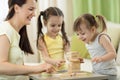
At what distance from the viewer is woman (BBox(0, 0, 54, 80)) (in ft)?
4.22

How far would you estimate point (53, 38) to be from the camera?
2025 millimetres

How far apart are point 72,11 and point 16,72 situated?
2.18 meters

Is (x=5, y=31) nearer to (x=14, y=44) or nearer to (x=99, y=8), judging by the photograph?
(x=14, y=44)

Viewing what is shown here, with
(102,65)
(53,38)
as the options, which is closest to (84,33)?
(102,65)

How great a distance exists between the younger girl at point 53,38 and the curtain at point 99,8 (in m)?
1.23

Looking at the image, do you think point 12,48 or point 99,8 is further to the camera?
A: point 99,8

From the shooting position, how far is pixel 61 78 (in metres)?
1.27

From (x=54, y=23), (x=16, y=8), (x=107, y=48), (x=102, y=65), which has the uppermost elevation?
(x=16, y=8)

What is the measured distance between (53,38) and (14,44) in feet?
2.27

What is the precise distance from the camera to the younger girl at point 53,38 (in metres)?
1.92

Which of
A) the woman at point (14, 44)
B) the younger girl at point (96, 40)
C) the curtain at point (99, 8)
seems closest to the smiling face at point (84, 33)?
the younger girl at point (96, 40)

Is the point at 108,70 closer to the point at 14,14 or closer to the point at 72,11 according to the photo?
the point at 14,14

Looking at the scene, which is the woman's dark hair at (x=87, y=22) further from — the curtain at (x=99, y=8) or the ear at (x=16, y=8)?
the curtain at (x=99, y=8)

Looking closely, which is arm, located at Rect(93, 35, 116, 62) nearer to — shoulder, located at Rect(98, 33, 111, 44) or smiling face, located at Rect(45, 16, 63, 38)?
shoulder, located at Rect(98, 33, 111, 44)
